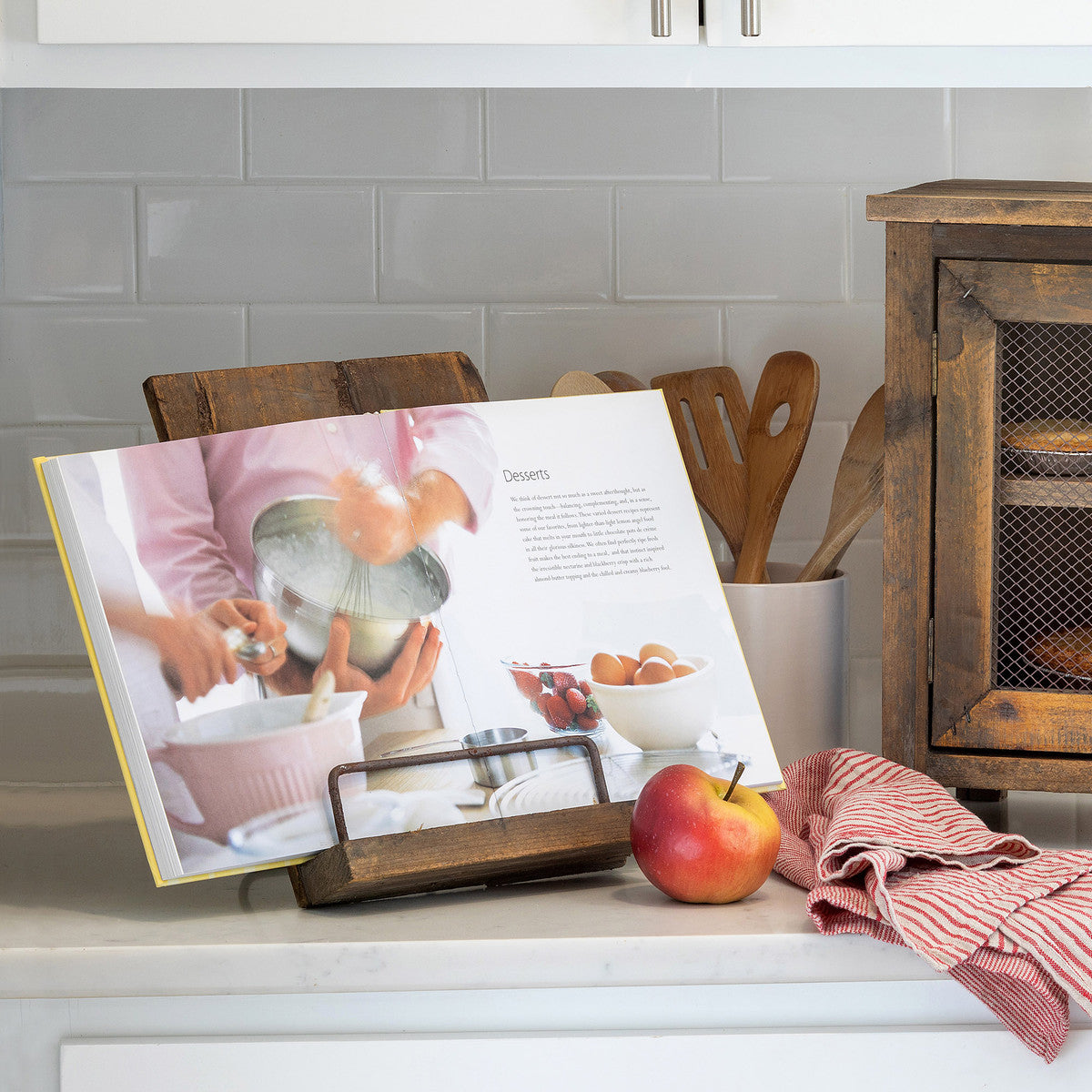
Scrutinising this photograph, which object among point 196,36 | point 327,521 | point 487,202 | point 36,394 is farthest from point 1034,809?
point 36,394

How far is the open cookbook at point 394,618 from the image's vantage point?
777mm

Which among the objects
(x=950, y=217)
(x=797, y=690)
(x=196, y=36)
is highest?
(x=196, y=36)

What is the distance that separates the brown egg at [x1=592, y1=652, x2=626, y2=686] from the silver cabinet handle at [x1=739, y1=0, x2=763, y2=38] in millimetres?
488

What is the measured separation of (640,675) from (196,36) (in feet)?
1.97

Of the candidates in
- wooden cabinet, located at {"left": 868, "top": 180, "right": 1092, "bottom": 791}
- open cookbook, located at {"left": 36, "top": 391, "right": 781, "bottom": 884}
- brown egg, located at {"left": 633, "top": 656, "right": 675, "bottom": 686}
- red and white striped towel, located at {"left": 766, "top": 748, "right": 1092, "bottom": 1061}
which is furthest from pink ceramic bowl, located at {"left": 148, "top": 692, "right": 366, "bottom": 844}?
wooden cabinet, located at {"left": 868, "top": 180, "right": 1092, "bottom": 791}

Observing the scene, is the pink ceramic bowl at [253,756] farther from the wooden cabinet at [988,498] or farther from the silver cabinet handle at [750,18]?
the silver cabinet handle at [750,18]

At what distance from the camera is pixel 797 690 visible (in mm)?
1055

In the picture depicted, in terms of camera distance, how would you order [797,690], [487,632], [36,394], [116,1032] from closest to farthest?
[116,1032]
[487,632]
[797,690]
[36,394]

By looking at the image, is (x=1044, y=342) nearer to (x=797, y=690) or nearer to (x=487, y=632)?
(x=797, y=690)

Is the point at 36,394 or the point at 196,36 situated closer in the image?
the point at 196,36

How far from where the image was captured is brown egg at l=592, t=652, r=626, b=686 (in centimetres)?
87

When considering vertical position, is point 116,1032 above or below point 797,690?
below

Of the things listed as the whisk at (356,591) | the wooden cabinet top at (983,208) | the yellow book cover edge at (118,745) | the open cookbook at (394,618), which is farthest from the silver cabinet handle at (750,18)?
the yellow book cover edge at (118,745)

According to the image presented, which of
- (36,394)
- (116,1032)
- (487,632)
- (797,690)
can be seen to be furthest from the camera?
(36,394)
